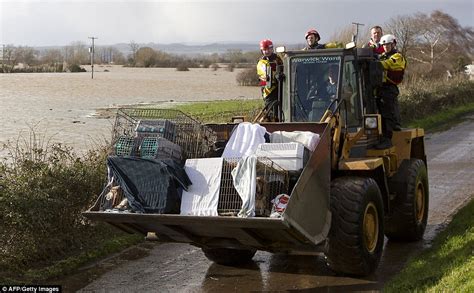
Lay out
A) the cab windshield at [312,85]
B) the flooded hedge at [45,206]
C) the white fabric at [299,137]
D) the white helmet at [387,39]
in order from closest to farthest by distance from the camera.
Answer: the white fabric at [299,137], the flooded hedge at [45,206], the cab windshield at [312,85], the white helmet at [387,39]

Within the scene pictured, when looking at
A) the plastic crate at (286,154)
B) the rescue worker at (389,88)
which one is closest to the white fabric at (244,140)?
the plastic crate at (286,154)

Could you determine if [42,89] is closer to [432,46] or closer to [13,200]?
[432,46]

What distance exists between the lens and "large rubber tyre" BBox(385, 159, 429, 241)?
9.02 metres

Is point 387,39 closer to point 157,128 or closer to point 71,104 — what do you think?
point 157,128

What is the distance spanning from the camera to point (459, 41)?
57.7m

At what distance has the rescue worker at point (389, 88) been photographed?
29.7ft

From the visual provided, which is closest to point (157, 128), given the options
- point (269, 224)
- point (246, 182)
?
point (246, 182)

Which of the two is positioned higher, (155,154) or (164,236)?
(155,154)

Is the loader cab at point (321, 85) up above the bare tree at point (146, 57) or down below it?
above

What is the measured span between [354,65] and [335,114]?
3.48 feet

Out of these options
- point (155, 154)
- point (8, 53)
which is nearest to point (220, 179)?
point (155, 154)

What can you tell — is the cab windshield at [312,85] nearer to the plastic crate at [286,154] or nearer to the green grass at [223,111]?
the plastic crate at [286,154]

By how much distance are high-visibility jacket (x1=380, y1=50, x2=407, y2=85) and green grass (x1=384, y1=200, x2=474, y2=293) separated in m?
2.20

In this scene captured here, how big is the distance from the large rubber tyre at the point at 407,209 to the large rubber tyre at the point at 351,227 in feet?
5.11
